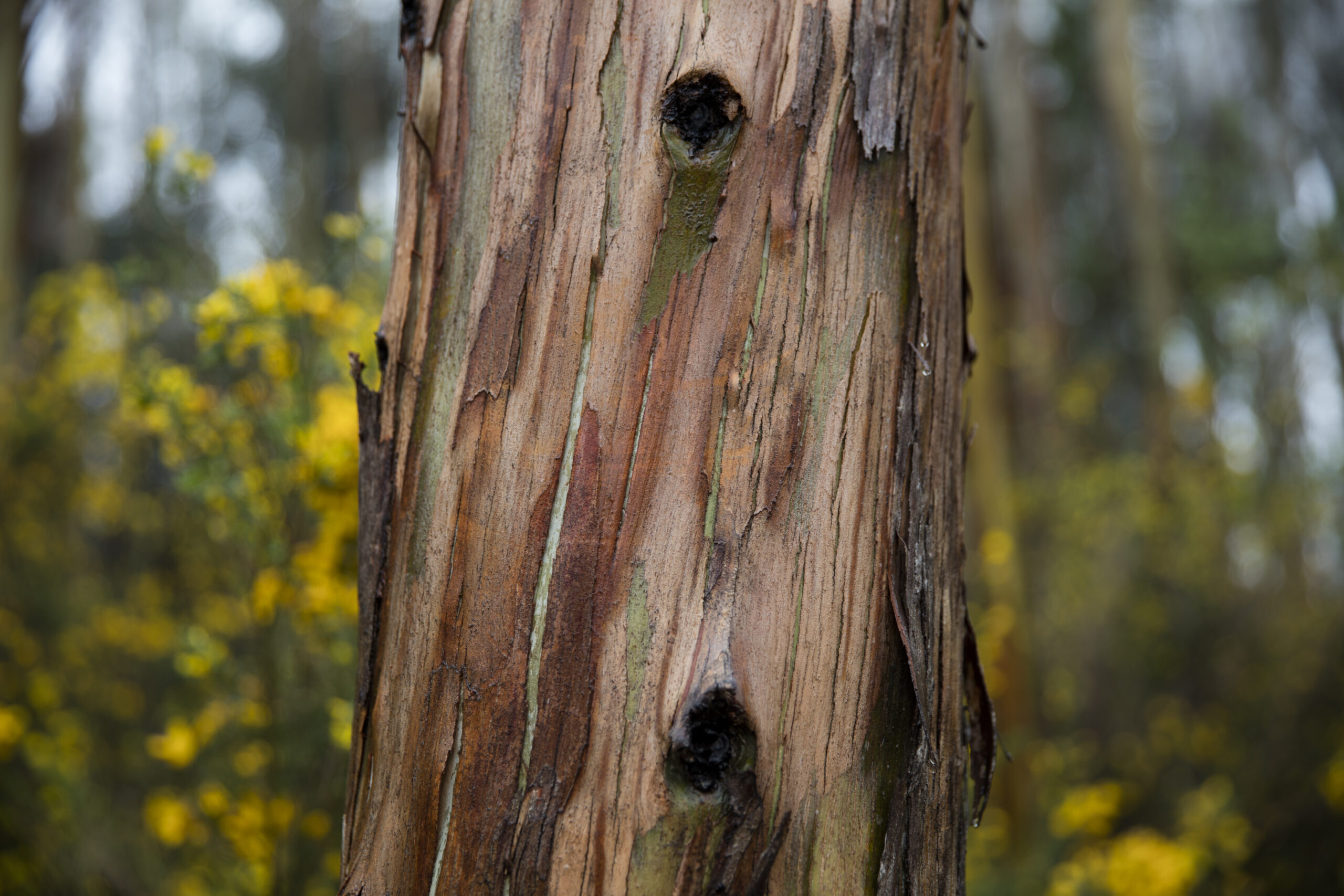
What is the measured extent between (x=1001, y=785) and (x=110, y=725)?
5196mm

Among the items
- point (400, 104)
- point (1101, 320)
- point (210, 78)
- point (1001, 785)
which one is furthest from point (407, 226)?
point (210, 78)

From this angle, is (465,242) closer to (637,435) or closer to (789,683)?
(637,435)

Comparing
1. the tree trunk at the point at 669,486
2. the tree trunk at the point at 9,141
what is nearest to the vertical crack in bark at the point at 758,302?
the tree trunk at the point at 669,486

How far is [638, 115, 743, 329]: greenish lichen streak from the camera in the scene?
84 centimetres

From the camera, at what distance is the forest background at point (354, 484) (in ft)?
7.63

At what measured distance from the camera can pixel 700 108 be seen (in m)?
0.85

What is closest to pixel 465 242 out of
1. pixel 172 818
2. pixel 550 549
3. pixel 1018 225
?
pixel 550 549

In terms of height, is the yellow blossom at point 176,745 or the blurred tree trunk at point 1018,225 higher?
the blurred tree trunk at point 1018,225

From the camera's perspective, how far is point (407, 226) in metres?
0.97

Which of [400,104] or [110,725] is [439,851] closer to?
[400,104]

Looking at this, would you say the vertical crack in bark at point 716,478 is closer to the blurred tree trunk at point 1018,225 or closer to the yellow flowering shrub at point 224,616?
the yellow flowering shrub at point 224,616

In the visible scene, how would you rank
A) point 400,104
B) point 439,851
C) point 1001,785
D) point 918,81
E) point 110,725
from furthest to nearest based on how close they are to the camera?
point 110,725 → point 1001,785 → point 400,104 → point 918,81 → point 439,851

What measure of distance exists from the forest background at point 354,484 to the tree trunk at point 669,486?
0.53 m

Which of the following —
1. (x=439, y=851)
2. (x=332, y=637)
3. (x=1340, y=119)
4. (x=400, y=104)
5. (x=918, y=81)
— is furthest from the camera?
(x=1340, y=119)
